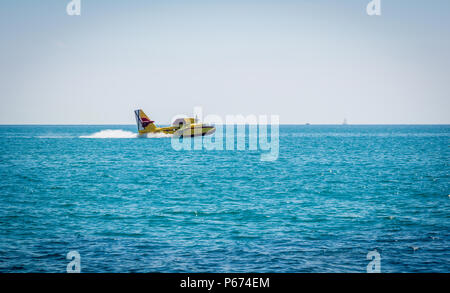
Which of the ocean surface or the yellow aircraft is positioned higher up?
the yellow aircraft

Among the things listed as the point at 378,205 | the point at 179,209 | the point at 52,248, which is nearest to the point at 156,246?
the point at 52,248

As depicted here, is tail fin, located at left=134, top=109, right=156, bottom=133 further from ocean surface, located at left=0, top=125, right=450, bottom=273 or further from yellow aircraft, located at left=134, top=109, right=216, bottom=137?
ocean surface, located at left=0, top=125, right=450, bottom=273

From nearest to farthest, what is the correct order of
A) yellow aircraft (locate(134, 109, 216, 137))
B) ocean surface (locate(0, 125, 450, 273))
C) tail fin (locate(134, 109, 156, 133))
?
ocean surface (locate(0, 125, 450, 273))
yellow aircraft (locate(134, 109, 216, 137))
tail fin (locate(134, 109, 156, 133))

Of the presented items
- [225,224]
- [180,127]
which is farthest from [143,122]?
[225,224]

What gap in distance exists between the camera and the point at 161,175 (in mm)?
43969

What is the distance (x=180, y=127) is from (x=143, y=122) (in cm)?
1201

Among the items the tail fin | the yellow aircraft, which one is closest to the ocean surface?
the yellow aircraft

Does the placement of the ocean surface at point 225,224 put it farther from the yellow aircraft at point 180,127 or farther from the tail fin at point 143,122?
the tail fin at point 143,122

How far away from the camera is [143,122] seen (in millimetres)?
108188

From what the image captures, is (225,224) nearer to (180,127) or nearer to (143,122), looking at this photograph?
(180,127)

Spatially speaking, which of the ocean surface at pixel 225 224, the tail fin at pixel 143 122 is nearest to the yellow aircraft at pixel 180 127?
the tail fin at pixel 143 122

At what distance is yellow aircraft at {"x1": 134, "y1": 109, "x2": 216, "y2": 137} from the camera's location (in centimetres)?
10169
